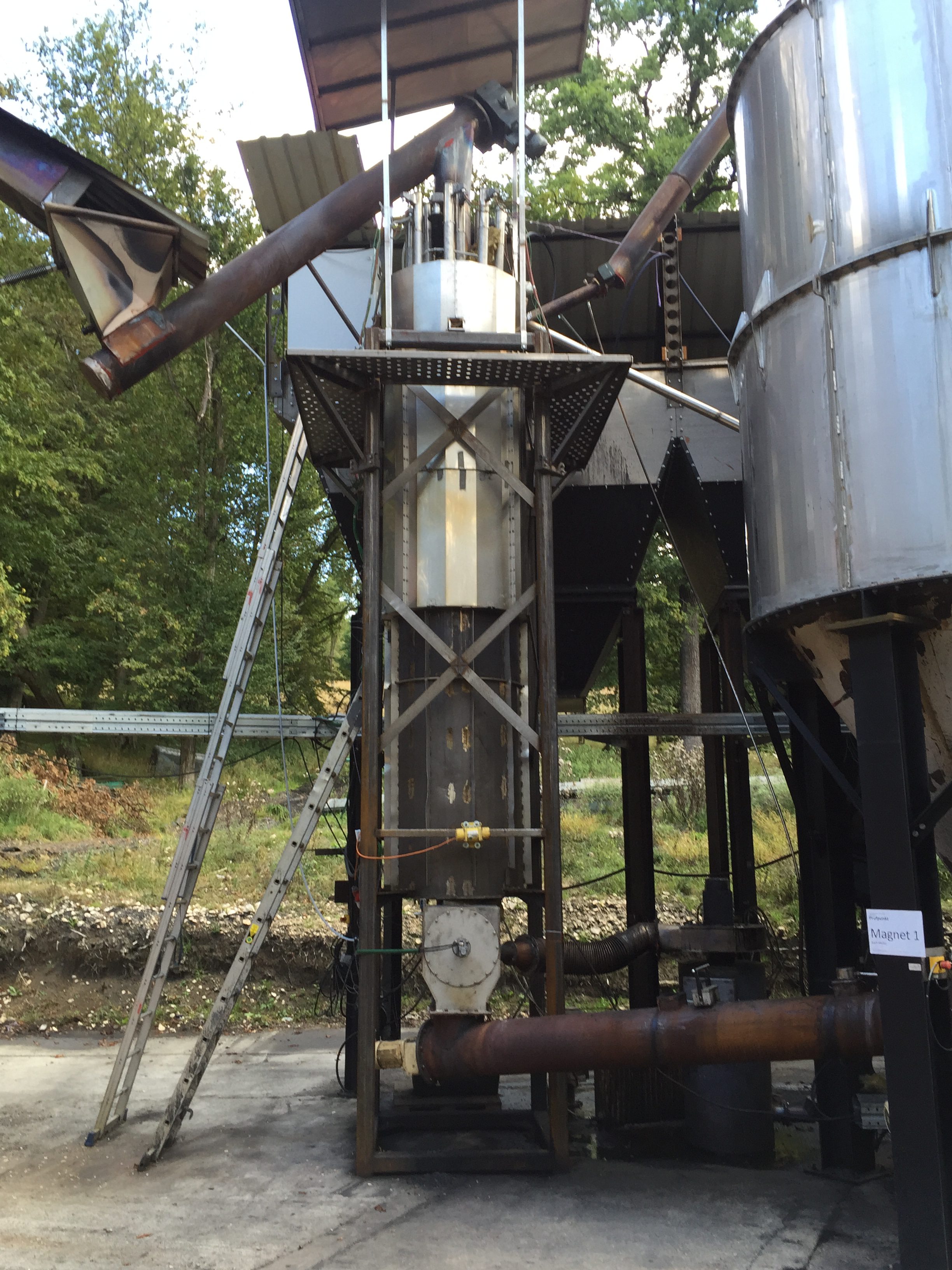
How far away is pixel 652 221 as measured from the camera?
31.0ft

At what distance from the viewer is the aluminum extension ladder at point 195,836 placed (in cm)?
812

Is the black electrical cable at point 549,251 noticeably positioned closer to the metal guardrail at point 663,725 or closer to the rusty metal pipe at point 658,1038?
the metal guardrail at point 663,725

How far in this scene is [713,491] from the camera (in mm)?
9883

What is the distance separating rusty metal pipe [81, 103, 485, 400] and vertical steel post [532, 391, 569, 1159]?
97.8 inches

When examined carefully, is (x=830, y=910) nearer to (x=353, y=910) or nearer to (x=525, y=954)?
(x=525, y=954)

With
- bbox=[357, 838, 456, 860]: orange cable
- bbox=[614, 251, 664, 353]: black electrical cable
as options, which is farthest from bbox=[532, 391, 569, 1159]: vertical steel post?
bbox=[614, 251, 664, 353]: black electrical cable

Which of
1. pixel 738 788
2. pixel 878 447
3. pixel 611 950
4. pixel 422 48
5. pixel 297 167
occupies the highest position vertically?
pixel 422 48

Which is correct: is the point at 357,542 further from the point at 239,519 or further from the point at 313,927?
the point at 239,519

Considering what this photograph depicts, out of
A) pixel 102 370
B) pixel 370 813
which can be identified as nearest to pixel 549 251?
pixel 102 370

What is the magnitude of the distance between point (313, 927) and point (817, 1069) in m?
8.75

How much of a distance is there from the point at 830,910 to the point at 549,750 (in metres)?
2.46

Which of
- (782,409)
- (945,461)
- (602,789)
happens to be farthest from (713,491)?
(602,789)

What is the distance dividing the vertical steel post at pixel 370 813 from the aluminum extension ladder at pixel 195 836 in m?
1.38

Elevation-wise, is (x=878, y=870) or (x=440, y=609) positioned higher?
(x=440, y=609)
